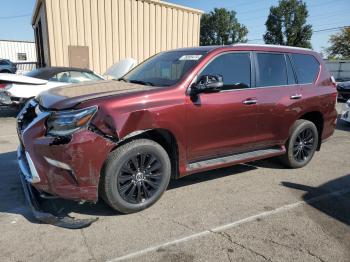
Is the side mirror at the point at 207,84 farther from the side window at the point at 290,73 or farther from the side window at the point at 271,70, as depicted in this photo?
the side window at the point at 290,73

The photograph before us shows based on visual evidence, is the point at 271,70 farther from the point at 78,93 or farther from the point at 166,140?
the point at 78,93

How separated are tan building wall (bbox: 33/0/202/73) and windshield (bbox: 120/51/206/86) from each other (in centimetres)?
795

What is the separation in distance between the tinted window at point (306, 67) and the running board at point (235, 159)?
1.13 metres

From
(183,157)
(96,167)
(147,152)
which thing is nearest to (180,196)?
(183,157)

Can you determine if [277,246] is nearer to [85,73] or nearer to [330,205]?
[330,205]

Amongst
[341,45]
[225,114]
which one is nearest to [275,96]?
[225,114]

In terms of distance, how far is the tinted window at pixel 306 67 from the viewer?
5230mm

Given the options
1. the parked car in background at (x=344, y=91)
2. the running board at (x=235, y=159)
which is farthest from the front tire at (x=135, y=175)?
the parked car in background at (x=344, y=91)

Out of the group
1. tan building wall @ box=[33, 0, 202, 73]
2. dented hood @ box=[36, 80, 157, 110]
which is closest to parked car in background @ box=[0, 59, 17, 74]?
tan building wall @ box=[33, 0, 202, 73]

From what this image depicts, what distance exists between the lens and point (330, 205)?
4.09m

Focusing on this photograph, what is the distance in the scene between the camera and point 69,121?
3230 millimetres

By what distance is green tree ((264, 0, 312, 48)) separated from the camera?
60.9 metres

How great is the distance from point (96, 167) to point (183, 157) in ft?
3.54

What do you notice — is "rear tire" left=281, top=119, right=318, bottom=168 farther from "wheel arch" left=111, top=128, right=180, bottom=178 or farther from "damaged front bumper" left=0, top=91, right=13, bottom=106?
"damaged front bumper" left=0, top=91, right=13, bottom=106
